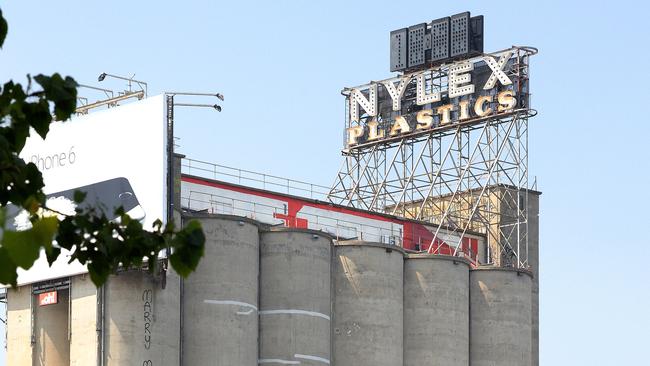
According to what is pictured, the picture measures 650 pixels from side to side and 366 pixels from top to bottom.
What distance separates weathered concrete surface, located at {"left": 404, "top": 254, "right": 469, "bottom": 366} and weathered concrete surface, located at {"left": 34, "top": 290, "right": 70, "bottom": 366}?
70.5 feet

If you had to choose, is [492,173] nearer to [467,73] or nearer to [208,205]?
[467,73]

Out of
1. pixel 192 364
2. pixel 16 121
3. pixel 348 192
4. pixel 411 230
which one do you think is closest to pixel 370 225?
pixel 411 230

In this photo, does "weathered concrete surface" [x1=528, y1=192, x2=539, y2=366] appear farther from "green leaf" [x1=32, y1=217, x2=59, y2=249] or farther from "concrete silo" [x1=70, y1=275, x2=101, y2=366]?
"green leaf" [x1=32, y1=217, x2=59, y2=249]

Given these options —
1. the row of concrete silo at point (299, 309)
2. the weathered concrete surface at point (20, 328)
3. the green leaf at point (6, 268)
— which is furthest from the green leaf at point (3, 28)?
the weathered concrete surface at point (20, 328)

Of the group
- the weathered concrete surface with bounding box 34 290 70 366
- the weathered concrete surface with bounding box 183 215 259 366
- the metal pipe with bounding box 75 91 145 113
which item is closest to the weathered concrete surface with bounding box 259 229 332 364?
the weathered concrete surface with bounding box 183 215 259 366

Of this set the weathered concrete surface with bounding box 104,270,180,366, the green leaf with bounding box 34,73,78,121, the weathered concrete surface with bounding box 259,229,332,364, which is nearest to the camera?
the green leaf with bounding box 34,73,78,121

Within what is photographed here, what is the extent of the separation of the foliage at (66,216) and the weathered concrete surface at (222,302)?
239 feet

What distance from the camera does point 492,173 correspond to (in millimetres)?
110500

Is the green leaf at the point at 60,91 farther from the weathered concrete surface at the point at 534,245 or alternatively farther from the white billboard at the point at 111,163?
the weathered concrete surface at the point at 534,245

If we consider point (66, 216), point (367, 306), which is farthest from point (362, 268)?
point (66, 216)

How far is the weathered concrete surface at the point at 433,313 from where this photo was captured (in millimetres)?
101500

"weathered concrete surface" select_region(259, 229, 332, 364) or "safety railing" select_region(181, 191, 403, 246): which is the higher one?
"safety railing" select_region(181, 191, 403, 246)

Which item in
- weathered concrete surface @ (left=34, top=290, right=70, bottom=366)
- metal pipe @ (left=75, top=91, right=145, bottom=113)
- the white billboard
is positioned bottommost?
weathered concrete surface @ (left=34, top=290, right=70, bottom=366)

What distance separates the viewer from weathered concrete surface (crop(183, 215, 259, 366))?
9069 cm
